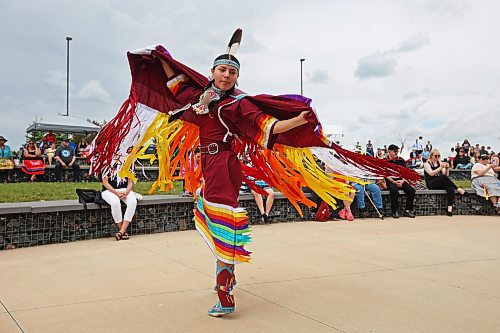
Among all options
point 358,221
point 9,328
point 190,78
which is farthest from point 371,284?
point 358,221

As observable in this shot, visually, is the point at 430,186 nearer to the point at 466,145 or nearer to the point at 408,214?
the point at 408,214

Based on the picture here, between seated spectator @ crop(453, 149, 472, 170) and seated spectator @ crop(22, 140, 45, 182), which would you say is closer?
seated spectator @ crop(22, 140, 45, 182)

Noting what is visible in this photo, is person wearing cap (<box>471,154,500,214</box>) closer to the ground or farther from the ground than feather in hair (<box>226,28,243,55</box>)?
closer to the ground

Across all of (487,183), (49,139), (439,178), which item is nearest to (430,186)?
(439,178)

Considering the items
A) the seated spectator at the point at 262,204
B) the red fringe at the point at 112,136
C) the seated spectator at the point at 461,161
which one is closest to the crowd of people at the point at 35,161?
the seated spectator at the point at 262,204

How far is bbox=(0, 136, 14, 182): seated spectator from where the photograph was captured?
11977 millimetres

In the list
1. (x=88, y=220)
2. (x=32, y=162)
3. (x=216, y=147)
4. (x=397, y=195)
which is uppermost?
(x=32, y=162)

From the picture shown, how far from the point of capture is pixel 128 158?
4.24 m

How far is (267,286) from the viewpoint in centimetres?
408

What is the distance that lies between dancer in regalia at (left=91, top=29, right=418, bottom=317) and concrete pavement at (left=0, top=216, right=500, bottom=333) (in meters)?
0.48

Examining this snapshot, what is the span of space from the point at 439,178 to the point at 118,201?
260 inches

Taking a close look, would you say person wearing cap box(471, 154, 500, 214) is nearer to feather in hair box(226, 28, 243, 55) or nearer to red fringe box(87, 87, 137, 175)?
feather in hair box(226, 28, 243, 55)

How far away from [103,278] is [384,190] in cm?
664

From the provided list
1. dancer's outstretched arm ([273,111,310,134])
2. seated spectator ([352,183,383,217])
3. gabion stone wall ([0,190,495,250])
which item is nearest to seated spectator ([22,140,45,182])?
gabion stone wall ([0,190,495,250])
